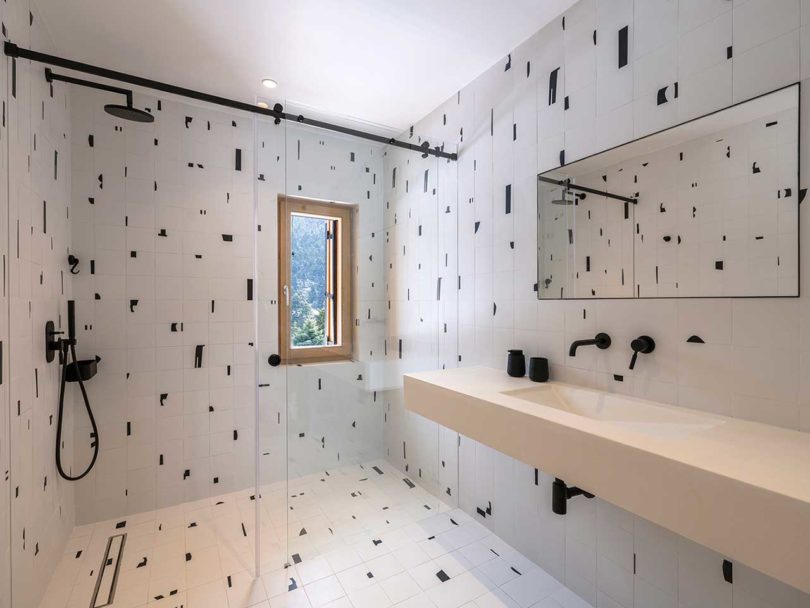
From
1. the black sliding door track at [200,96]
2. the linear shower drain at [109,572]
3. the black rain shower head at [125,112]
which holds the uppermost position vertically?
the black sliding door track at [200,96]

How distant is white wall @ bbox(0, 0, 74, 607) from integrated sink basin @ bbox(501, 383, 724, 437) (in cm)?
179

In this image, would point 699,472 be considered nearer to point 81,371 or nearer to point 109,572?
point 109,572

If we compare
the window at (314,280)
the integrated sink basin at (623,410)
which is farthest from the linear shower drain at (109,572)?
the integrated sink basin at (623,410)

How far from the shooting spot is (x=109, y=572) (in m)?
1.74

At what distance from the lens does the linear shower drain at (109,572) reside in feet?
5.19

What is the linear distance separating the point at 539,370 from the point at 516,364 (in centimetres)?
12

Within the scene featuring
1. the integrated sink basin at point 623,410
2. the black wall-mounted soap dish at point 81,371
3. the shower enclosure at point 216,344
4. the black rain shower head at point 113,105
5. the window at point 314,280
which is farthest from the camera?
the black wall-mounted soap dish at point 81,371

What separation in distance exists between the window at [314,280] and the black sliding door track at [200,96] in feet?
1.16

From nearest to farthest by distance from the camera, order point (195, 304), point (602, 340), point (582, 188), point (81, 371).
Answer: point (602, 340), point (582, 188), point (81, 371), point (195, 304)

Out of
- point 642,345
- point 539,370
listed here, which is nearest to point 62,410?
point 539,370

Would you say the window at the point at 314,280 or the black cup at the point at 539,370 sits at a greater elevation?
the window at the point at 314,280

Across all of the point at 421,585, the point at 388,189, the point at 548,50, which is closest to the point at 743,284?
the point at 548,50

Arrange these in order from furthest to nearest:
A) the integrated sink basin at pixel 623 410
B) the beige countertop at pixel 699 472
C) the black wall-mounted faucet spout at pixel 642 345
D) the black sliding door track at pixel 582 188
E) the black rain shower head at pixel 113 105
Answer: the black rain shower head at pixel 113 105 < the black sliding door track at pixel 582 188 < the black wall-mounted faucet spout at pixel 642 345 < the integrated sink basin at pixel 623 410 < the beige countertop at pixel 699 472

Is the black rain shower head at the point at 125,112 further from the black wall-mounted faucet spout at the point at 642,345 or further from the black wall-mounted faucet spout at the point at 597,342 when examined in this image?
the black wall-mounted faucet spout at the point at 642,345
